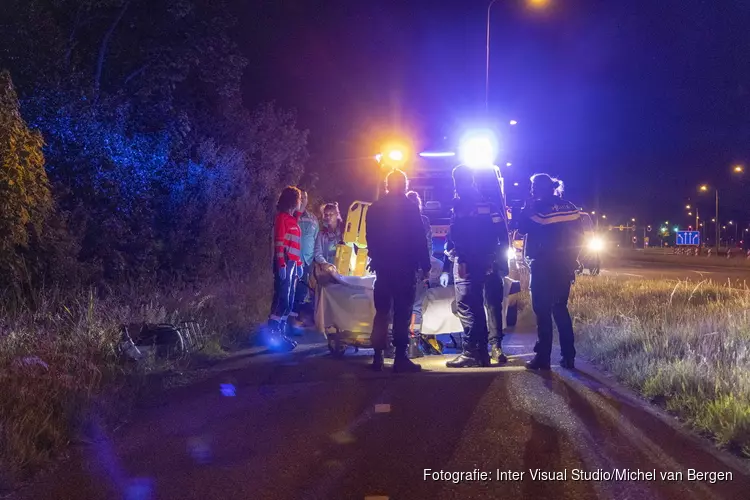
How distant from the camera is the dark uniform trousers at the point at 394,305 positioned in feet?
22.4

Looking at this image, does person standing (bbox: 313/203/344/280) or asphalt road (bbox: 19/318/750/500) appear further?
person standing (bbox: 313/203/344/280)

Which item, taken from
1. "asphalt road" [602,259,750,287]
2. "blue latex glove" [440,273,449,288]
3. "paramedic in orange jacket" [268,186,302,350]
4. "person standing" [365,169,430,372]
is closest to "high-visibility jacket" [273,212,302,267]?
"paramedic in orange jacket" [268,186,302,350]

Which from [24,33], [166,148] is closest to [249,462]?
[24,33]

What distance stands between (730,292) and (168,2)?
11.7 metres

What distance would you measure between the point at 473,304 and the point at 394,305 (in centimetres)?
83

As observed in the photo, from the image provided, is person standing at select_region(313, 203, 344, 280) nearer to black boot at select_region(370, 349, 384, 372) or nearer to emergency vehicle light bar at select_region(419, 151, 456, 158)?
black boot at select_region(370, 349, 384, 372)

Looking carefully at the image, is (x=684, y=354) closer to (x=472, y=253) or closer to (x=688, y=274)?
(x=472, y=253)

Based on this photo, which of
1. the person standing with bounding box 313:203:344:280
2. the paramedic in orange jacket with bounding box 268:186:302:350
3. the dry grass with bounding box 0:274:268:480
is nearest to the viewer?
the dry grass with bounding box 0:274:268:480

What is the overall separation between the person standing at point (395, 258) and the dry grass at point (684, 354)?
214 centimetres

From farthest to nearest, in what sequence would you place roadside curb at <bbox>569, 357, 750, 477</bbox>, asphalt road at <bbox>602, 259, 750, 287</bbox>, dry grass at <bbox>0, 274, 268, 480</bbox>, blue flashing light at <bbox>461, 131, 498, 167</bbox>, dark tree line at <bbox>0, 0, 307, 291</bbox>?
1. asphalt road at <bbox>602, 259, 750, 287</bbox>
2. blue flashing light at <bbox>461, 131, 498, 167</bbox>
3. dark tree line at <bbox>0, 0, 307, 291</bbox>
4. dry grass at <bbox>0, 274, 268, 480</bbox>
5. roadside curb at <bbox>569, 357, 750, 477</bbox>

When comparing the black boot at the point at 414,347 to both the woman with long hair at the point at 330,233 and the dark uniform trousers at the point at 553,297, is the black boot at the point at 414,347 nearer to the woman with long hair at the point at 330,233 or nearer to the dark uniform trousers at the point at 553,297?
the dark uniform trousers at the point at 553,297

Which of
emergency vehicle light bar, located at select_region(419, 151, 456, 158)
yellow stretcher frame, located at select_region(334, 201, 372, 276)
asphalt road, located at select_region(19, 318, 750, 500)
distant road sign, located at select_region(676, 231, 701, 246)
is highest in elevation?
emergency vehicle light bar, located at select_region(419, 151, 456, 158)

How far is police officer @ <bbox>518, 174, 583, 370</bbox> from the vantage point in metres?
6.73

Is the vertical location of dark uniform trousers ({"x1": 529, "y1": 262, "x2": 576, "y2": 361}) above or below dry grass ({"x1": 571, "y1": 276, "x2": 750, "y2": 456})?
above
